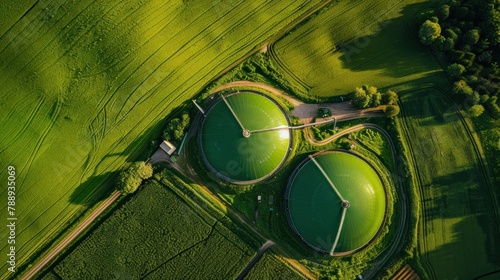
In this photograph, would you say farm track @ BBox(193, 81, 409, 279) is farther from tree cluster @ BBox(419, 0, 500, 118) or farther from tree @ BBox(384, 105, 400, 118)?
tree cluster @ BBox(419, 0, 500, 118)

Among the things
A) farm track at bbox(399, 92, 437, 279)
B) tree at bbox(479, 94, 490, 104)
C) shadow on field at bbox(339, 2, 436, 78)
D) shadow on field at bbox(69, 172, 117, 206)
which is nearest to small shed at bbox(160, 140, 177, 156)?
shadow on field at bbox(69, 172, 117, 206)

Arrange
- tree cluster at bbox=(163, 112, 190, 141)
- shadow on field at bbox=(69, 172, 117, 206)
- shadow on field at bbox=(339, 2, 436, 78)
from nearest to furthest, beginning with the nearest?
1. tree cluster at bbox=(163, 112, 190, 141)
2. shadow on field at bbox=(69, 172, 117, 206)
3. shadow on field at bbox=(339, 2, 436, 78)

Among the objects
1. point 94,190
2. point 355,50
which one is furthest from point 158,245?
point 355,50

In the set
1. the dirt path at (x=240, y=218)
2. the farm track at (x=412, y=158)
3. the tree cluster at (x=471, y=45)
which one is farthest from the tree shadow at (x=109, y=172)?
the tree cluster at (x=471, y=45)

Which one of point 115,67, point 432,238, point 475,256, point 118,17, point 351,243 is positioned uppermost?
point 118,17

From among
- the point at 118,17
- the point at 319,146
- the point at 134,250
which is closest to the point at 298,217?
the point at 319,146

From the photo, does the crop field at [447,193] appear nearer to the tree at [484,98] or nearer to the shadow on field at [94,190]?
the tree at [484,98]

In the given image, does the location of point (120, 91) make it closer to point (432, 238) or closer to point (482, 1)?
point (432, 238)
